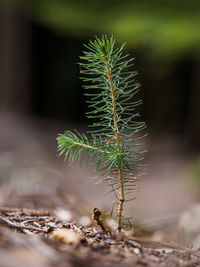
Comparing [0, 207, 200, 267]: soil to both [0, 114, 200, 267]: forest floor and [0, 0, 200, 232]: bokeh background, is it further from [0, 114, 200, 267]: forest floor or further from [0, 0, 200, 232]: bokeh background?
[0, 0, 200, 232]: bokeh background

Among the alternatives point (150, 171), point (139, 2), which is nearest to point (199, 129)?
point (150, 171)

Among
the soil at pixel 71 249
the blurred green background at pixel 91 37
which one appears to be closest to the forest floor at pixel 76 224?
the soil at pixel 71 249

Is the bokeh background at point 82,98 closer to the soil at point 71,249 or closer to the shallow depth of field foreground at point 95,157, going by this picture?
the shallow depth of field foreground at point 95,157

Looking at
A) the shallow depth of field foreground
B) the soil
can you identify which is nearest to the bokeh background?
the shallow depth of field foreground

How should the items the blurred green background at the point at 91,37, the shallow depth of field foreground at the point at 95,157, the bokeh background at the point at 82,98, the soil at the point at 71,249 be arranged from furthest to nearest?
the blurred green background at the point at 91,37 → the bokeh background at the point at 82,98 → the shallow depth of field foreground at the point at 95,157 → the soil at the point at 71,249

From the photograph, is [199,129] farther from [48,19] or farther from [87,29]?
[48,19]

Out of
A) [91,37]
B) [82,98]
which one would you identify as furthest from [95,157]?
[82,98]
